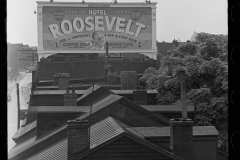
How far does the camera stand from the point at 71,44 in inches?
1400

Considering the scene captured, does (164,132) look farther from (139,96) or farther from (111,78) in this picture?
(111,78)

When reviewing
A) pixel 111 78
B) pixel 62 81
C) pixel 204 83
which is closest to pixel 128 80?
pixel 111 78

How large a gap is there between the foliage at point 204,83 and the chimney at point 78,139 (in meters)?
8.50

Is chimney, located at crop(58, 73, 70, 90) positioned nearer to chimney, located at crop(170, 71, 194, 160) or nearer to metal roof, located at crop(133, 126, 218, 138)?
metal roof, located at crop(133, 126, 218, 138)

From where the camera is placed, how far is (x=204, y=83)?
22.3m

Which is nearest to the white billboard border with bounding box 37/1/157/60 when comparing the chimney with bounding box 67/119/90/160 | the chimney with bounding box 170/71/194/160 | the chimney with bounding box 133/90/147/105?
the chimney with bounding box 133/90/147/105

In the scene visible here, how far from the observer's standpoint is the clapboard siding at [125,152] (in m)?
9.26

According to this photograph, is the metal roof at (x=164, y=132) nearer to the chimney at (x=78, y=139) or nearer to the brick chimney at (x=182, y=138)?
the brick chimney at (x=182, y=138)

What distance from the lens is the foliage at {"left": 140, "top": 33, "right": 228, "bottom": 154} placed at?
19.3m

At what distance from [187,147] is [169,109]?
5.38 m

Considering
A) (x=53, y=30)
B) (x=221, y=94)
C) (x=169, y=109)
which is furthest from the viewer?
(x=53, y=30)

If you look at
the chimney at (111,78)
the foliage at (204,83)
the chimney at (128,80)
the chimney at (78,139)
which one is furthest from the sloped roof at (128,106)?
the chimney at (111,78)
